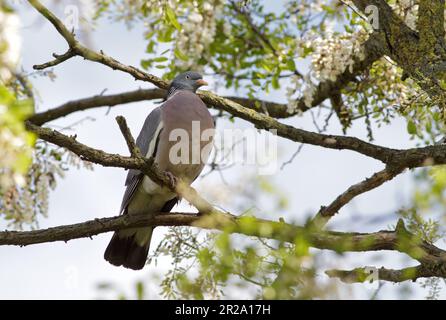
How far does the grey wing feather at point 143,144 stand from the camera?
192 inches

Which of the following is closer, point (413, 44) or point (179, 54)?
point (413, 44)

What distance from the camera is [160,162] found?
4863 millimetres

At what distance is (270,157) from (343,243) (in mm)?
2776

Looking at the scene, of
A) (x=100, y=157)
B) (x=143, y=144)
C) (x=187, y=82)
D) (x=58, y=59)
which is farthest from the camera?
(x=187, y=82)

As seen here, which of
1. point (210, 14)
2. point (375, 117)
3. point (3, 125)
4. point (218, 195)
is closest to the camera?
point (3, 125)

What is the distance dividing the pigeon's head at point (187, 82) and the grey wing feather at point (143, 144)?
0.38 metres

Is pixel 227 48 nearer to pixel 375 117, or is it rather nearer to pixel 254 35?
pixel 254 35

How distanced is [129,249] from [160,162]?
0.74 meters

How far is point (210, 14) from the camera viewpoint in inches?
253

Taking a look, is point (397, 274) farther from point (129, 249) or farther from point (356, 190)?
point (129, 249)

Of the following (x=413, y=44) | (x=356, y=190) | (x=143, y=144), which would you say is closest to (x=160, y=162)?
(x=143, y=144)

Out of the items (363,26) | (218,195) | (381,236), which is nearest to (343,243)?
(381,236)

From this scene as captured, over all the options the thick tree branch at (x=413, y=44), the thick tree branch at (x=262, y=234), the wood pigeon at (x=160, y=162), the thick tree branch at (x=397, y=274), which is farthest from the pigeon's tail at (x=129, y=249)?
the thick tree branch at (x=413, y=44)

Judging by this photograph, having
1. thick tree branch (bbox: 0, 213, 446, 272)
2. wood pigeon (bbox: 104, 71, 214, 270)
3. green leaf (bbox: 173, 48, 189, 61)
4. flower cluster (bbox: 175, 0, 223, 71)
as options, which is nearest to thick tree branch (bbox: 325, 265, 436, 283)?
thick tree branch (bbox: 0, 213, 446, 272)
